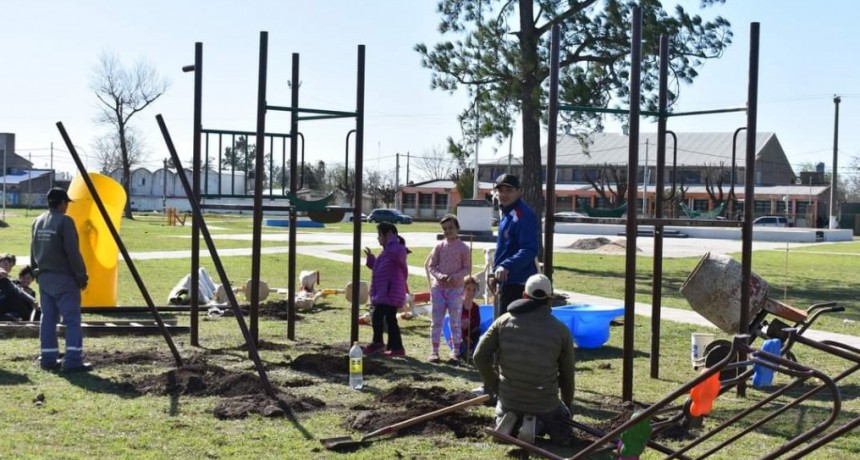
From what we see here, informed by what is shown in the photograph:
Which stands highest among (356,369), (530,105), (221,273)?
(530,105)

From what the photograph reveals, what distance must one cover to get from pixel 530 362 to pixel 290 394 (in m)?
3.05

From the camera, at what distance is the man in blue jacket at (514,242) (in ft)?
27.9

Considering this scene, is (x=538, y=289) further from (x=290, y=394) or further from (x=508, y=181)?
(x=290, y=394)

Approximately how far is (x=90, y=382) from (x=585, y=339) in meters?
5.71

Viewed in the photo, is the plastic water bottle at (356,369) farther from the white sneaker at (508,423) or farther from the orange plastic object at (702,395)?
the orange plastic object at (702,395)

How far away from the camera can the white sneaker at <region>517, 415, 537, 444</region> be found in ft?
20.8

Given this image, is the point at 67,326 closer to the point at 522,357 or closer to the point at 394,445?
the point at 394,445

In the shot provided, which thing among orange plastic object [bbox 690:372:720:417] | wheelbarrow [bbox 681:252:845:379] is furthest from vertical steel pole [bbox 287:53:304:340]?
orange plastic object [bbox 690:372:720:417]

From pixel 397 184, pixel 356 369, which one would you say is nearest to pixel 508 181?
pixel 356 369

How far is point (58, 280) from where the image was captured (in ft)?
32.1

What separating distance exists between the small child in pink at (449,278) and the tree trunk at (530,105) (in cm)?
1421

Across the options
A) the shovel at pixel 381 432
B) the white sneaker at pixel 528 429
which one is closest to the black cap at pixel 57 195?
the shovel at pixel 381 432

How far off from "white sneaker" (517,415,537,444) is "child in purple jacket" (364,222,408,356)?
4.92 meters

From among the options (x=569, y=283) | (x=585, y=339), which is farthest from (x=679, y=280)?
(x=585, y=339)
